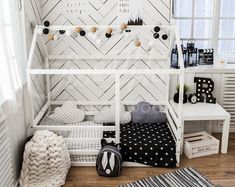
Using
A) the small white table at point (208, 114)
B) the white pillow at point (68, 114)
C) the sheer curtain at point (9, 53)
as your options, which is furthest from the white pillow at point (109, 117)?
the sheer curtain at point (9, 53)

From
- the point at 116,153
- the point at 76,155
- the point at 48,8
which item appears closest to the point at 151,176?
the point at 116,153

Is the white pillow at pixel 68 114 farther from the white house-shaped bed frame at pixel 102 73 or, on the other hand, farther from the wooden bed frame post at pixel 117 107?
the wooden bed frame post at pixel 117 107

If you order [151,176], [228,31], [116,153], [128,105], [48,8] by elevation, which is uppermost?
[48,8]

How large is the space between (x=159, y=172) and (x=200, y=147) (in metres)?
0.54

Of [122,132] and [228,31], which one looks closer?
[122,132]

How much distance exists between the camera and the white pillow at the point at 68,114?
10.7 ft

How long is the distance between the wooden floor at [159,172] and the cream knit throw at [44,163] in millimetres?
124

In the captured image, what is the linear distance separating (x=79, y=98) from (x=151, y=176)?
1266 mm

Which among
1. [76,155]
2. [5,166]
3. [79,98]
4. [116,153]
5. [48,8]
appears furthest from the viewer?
[79,98]

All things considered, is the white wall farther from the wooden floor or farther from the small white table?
the small white table

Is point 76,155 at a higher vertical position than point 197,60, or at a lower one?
lower

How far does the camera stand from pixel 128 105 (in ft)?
11.7

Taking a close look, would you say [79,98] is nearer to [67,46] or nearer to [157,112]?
[67,46]

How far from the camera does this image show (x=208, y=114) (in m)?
3.06
